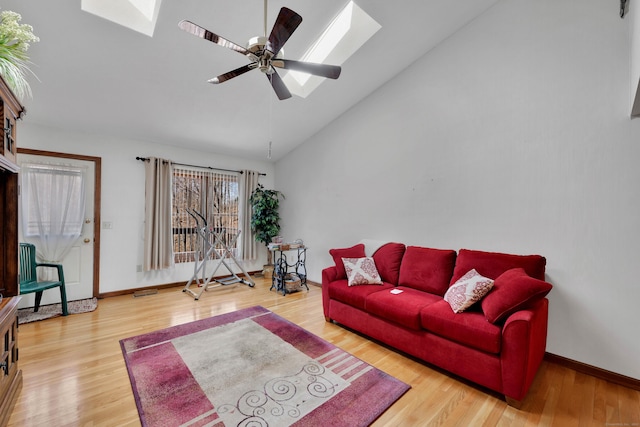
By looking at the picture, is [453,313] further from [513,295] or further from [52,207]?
[52,207]

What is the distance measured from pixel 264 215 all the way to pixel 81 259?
2812 millimetres

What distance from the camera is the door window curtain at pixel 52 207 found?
3404 mm

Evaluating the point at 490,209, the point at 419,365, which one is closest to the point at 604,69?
the point at 490,209

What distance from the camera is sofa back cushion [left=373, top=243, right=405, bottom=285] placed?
3096mm

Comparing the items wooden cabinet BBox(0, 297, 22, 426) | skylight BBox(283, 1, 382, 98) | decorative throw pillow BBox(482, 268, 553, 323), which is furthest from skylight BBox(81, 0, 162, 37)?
decorative throw pillow BBox(482, 268, 553, 323)

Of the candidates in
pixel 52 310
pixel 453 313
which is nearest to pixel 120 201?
pixel 52 310

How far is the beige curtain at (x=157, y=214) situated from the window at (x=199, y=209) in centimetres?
16

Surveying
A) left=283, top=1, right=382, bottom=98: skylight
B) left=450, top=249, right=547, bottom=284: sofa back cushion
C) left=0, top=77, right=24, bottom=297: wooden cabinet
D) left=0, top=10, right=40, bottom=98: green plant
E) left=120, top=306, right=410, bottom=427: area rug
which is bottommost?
left=120, top=306, right=410, bottom=427: area rug

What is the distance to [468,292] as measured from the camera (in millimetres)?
2168

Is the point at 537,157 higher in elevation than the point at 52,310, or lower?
higher

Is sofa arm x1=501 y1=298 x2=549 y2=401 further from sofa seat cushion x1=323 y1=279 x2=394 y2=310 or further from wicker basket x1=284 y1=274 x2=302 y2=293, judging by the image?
wicker basket x1=284 y1=274 x2=302 y2=293

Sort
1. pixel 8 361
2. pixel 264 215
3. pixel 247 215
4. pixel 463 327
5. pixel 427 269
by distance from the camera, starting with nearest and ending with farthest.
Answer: pixel 8 361, pixel 463 327, pixel 427 269, pixel 264 215, pixel 247 215

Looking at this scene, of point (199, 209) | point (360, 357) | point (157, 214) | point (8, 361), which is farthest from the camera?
point (199, 209)

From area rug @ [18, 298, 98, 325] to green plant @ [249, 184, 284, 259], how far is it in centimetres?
266
